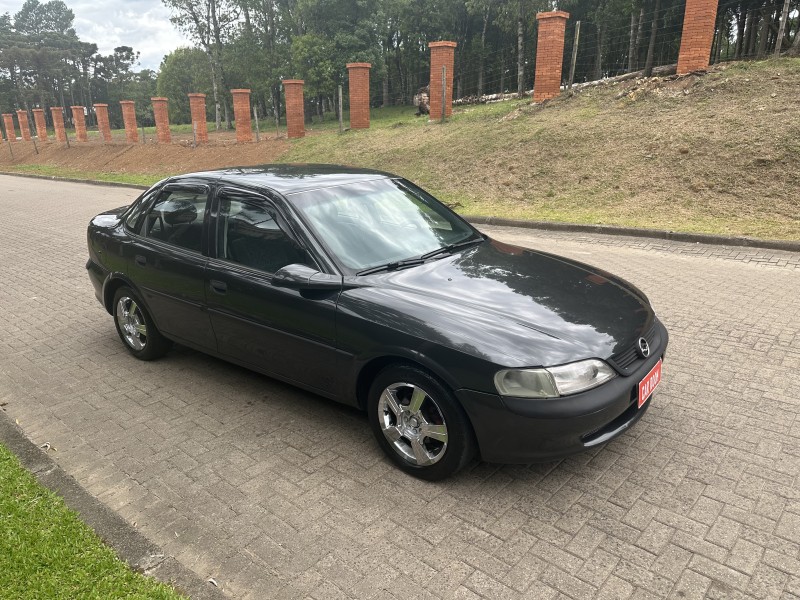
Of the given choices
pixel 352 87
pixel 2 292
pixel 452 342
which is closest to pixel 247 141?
pixel 352 87

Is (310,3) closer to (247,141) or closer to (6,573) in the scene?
(247,141)

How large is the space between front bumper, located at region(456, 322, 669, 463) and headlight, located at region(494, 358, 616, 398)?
3 centimetres

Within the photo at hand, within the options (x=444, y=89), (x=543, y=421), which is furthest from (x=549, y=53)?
(x=543, y=421)

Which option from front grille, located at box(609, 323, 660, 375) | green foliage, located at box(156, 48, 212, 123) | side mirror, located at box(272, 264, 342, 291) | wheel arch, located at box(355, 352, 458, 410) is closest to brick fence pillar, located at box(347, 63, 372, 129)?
side mirror, located at box(272, 264, 342, 291)

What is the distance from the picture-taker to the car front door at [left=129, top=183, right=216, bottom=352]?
432cm

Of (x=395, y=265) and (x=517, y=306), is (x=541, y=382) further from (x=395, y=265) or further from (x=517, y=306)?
(x=395, y=265)

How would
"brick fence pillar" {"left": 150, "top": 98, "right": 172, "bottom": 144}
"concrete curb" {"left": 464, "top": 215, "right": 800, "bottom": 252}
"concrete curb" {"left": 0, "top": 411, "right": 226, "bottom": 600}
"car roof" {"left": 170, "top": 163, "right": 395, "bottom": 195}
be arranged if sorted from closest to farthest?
1. "concrete curb" {"left": 0, "top": 411, "right": 226, "bottom": 600}
2. "car roof" {"left": 170, "top": 163, "right": 395, "bottom": 195}
3. "concrete curb" {"left": 464, "top": 215, "right": 800, "bottom": 252}
4. "brick fence pillar" {"left": 150, "top": 98, "right": 172, "bottom": 144}

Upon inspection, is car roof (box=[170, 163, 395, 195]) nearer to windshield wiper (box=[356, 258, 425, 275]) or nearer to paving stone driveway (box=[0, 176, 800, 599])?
windshield wiper (box=[356, 258, 425, 275])

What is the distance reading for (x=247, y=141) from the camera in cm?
2575

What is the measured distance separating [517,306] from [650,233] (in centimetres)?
713

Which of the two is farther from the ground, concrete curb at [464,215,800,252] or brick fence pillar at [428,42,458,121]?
brick fence pillar at [428,42,458,121]

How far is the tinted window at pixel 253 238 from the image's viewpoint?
150 inches

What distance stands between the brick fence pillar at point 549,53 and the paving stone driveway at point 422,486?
13.4 metres

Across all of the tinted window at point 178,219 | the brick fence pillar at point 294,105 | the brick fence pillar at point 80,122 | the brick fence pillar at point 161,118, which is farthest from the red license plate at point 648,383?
the brick fence pillar at point 80,122
